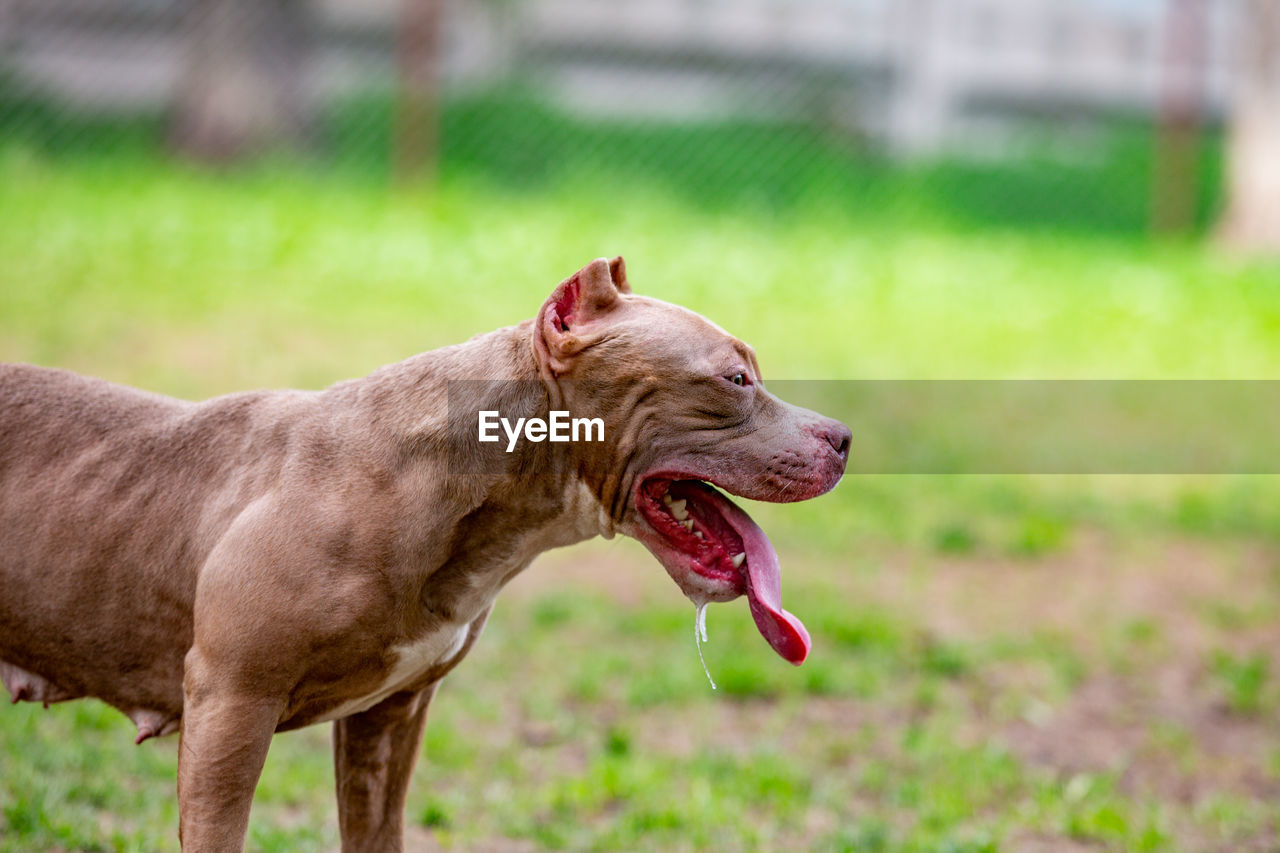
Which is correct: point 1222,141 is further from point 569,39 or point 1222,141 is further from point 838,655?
point 838,655

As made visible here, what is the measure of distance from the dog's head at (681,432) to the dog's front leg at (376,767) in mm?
762

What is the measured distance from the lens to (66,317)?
25.7 feet

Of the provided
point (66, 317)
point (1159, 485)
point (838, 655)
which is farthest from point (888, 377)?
point (66, 317)

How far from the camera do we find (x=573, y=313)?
9.20 ft

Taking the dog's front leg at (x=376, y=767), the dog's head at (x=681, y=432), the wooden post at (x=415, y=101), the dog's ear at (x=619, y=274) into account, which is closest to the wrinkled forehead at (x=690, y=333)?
the dog's head at (x=681, y=432)

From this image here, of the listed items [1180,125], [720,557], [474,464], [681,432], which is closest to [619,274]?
[681,432]

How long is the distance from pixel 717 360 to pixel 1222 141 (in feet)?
48.3

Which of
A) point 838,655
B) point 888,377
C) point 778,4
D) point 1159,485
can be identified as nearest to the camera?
point 838,655

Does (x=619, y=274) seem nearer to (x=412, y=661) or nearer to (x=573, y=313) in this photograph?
(x=573, y=313)

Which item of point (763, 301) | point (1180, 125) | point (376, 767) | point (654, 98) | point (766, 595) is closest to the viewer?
point (766, 595)

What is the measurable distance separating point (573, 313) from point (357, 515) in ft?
1.95

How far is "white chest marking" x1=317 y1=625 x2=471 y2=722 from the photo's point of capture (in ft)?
9.18

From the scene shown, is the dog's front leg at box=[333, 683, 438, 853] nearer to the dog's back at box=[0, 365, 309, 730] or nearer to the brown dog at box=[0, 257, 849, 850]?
the brown dog at box=[0, 257, 849, 850]

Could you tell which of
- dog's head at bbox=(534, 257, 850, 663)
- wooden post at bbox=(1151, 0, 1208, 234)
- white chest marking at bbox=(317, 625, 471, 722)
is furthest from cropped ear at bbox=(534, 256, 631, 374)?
wooden post at bbox=(1151, 0, 1208, 234)
